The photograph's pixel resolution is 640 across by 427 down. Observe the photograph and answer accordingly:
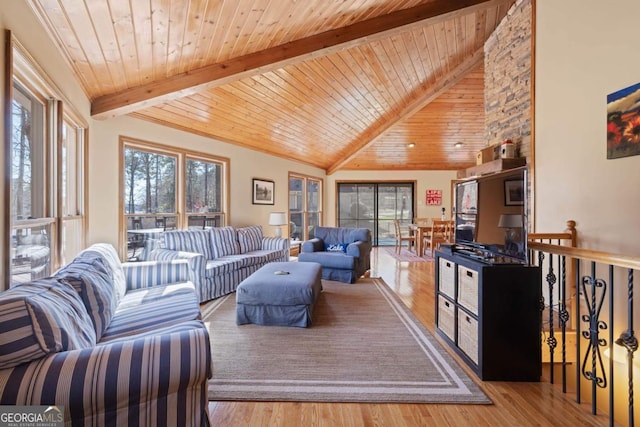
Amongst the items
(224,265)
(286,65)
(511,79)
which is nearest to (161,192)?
(224,265)

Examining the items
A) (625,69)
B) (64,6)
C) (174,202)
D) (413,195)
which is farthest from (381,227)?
(64,6)

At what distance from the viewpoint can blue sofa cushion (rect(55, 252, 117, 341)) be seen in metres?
1.85

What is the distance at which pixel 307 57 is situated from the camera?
326 centimetres

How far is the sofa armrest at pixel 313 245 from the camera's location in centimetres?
517

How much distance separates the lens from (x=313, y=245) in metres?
5.23

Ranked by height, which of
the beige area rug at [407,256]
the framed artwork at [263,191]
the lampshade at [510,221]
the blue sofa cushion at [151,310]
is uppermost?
the framed artwork at [263,191]

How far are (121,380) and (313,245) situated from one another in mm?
4094

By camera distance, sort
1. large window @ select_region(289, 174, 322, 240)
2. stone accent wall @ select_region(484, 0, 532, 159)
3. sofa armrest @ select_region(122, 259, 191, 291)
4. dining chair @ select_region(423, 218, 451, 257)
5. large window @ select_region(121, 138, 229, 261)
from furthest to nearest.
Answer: large window @ select_region(289, 174, 322, 240), dining chair @ select_region(423, 218, 451, 257), large window @ select_region(121, 138, 229, 261), stone accent wall @ select_region(484, 0, 532, 159), sofa armrest @ select_region(122, 259, 191, 291)

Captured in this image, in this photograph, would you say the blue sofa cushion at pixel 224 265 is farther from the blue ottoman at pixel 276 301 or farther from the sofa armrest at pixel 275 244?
the blue ottoman at pixel 276 301

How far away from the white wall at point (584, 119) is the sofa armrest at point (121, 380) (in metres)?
3.22

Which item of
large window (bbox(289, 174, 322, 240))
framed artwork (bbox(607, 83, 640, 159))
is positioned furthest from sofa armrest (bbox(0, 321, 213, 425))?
large window (bbox(289, 174, 322, 240))

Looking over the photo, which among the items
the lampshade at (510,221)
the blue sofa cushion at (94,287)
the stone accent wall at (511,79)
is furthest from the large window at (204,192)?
the stone accent wall at (511,79)

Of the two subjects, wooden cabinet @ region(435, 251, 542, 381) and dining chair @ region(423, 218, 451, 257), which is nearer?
wooden cabinet @ region(435, 251, 542, 381)

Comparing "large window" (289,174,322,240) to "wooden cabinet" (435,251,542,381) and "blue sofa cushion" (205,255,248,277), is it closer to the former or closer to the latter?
"blue sofa cushion" (205,255,248,277)
